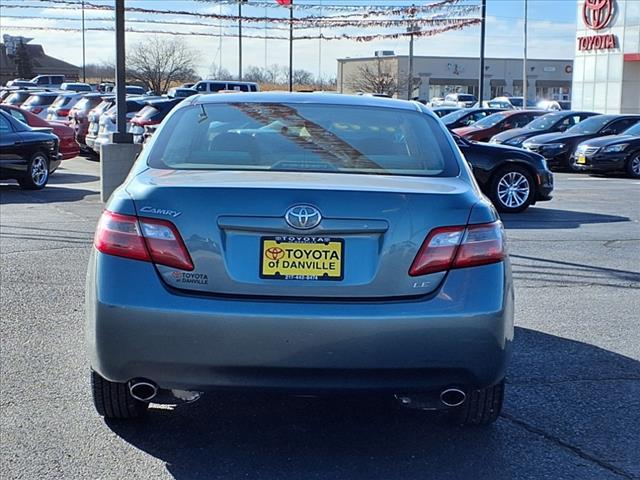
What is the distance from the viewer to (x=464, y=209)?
149 inches

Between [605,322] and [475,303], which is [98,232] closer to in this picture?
[475,303]

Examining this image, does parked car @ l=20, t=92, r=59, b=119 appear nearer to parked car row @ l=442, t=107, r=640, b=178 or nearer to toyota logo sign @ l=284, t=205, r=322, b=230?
parked car row @ l=442, t=107, r=640, b=178

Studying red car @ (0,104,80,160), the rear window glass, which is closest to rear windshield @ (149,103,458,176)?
red car @ (0,104,80,160)

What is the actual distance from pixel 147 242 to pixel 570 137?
762 inches

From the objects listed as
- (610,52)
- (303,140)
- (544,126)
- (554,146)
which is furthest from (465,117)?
(303,140)

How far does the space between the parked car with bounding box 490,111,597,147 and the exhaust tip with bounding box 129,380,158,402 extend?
65.1 ft

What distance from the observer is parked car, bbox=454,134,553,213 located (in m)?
13.2

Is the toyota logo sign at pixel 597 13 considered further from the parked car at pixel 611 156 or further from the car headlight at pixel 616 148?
the car headlight at pixel 616 148

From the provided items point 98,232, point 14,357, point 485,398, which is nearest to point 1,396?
point 14,357

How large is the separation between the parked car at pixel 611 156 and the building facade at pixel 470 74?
70.3 m

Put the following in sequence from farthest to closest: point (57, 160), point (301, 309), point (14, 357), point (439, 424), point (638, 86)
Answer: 1. point (638, 86)
2. point (57, 160)
3. point (14, 357)
4. point (439, 424)
5. point (301, 309)

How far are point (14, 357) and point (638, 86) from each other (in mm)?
37535


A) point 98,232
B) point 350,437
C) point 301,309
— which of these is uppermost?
point 98,232

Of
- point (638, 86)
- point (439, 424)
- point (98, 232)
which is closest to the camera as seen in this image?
point (98, 232)
